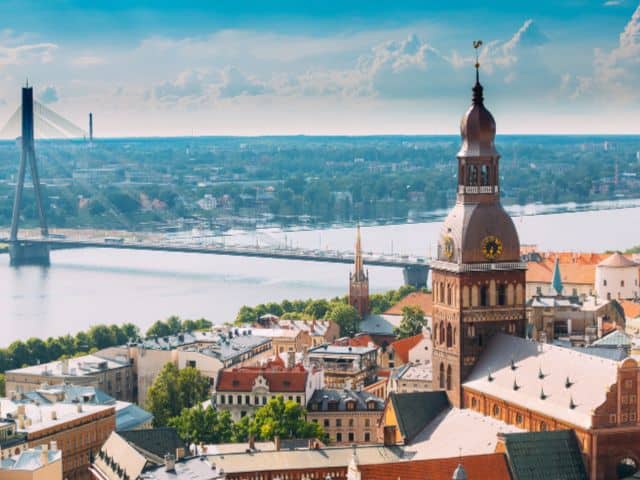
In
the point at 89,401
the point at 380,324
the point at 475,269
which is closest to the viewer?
the point at 475,269

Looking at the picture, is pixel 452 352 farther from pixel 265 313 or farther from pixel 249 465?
pixel 265 313

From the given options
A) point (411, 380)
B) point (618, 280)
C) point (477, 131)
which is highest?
point (477, 131)

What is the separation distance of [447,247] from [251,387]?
8.04 metres

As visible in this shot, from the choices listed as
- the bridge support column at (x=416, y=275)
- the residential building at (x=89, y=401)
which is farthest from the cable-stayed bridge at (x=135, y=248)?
the residential building at (x=89, y=401)

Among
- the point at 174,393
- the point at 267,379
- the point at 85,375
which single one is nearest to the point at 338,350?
the point at 174,393

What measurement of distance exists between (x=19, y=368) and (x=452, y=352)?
16086mm

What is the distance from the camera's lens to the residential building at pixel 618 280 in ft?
130

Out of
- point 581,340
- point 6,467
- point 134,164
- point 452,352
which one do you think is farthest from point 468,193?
point 134,164

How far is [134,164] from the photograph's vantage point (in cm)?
13212

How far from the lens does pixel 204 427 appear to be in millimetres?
24078

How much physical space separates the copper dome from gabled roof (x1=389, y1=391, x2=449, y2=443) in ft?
10.4

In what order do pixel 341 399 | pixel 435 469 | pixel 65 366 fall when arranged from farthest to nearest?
pixel 65 366 < pixel 341 399 < pixel 435 469

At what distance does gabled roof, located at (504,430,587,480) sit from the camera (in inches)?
650

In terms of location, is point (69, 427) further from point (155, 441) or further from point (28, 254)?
point (28, 254)
